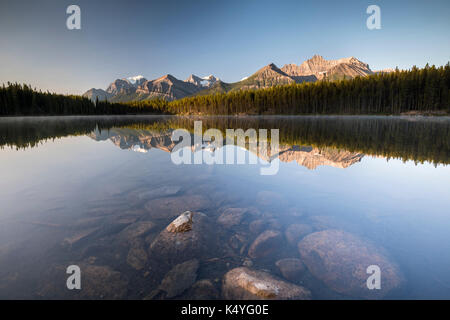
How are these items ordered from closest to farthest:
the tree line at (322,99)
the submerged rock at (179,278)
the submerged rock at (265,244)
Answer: the submerged rock at (179,278)
the submerged rock at (265,244)
the tree line at (322,99)

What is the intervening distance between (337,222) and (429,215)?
9.73 ft

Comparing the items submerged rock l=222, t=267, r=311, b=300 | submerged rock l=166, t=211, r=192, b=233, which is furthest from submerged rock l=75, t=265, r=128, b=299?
submerged rock l=222, t=267, r=311, b=300

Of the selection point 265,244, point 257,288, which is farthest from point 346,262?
point 257,288

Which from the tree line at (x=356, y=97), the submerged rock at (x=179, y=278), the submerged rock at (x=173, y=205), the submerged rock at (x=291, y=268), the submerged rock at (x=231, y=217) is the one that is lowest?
the submerged rock at (x=291, y=268)

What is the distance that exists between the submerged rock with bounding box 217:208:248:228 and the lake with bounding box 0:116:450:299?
2.5 inches

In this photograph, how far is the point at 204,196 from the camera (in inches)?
331

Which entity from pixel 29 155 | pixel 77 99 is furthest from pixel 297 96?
pixel 77 99

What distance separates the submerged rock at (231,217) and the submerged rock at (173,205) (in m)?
0.95

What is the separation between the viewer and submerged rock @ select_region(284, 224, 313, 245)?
5.50m

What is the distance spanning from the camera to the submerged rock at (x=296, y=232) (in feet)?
18.0

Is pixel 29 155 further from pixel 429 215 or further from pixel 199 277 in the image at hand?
pixel 429 215

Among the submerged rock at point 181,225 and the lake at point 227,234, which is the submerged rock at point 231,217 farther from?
the submerged rock at point 181,225

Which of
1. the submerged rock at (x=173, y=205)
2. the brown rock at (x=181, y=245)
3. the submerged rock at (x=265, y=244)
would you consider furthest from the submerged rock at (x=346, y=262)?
the submerged rock at (x=173, y=205)

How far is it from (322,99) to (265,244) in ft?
398
